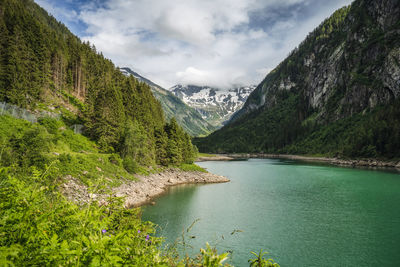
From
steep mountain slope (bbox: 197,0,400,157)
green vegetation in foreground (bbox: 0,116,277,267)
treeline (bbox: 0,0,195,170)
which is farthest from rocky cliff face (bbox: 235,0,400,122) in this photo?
green vegetation in foreground (bbox: 0,116,277,267)

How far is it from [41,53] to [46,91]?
9.39 m

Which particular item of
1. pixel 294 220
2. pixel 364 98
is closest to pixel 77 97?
pixel 294 220

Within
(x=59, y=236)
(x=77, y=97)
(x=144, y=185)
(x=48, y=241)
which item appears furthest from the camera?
(x=77, y=97)

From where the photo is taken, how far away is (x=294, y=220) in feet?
102

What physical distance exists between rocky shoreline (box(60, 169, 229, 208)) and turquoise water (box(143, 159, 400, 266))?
271cm

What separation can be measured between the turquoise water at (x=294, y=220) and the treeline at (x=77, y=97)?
15.4 meters

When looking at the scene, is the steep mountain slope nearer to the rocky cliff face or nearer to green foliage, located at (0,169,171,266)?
the rocky cliff face

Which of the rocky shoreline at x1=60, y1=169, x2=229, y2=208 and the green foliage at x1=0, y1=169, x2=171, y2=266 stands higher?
the green foliage at x1=0, y1=169, x2=171, y2=266

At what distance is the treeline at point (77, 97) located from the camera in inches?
1816

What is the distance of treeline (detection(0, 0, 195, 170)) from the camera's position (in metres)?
46.1

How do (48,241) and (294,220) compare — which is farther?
(294,220)

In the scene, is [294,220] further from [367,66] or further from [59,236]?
[367,66]

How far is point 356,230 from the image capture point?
26844 mm

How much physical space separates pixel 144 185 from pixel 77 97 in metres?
45.2
